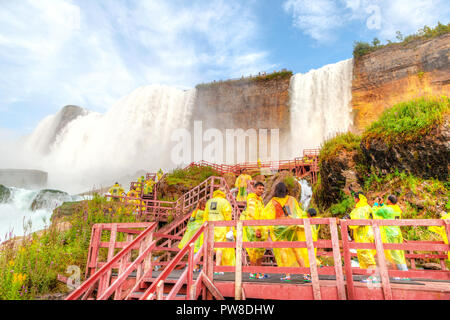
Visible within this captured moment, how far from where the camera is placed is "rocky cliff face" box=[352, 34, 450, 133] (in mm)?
24203

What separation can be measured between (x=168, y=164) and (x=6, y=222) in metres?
23.4

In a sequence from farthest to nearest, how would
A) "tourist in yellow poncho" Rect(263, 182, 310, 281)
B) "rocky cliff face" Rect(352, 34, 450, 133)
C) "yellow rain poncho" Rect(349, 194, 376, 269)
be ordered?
"rocky cliff face" Rect(352, 34, 450, 133)
"yellow rain poncho" Rect(349, 194, 376, 269)
"tourist in yellow poncho" Rect(263, 182, 310, 281)

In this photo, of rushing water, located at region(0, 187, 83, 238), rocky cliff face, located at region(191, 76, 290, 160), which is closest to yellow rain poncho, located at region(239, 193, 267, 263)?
rushing water, located at region(0, 187, 83, 238)

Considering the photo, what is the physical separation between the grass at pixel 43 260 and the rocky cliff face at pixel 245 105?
96.4ft

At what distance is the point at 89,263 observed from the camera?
491 cm

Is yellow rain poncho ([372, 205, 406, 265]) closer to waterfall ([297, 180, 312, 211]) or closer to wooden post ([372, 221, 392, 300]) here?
wooden post ([372, 221, 392, 300])

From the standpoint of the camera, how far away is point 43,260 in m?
5.57

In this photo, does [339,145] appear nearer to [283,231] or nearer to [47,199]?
[283,231]

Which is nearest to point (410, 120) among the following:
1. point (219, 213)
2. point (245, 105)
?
point (219, 213)

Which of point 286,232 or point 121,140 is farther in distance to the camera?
point 121,140

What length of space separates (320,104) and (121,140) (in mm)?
27786

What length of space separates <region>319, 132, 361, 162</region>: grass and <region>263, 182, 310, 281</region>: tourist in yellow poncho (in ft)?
27.7

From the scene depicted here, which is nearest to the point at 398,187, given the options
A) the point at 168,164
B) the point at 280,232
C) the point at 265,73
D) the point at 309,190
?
the point at 280,232

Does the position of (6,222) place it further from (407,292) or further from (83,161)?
(83,161)
